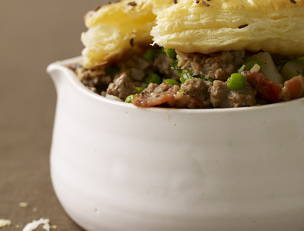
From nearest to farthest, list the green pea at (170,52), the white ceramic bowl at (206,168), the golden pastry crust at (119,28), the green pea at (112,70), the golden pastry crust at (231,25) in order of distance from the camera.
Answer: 1. the white ceramic bowl at (206,168)
2. the golden pastry crust at (231,25)
3. the green pea at (170,52)
4. the golden pastry crust at (119,28)
5. the green pea at (112,70)

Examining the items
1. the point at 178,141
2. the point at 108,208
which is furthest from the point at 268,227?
the point at 108,208

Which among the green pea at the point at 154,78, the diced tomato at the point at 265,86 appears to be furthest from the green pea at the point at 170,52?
the diced tomato at the point at 265,86

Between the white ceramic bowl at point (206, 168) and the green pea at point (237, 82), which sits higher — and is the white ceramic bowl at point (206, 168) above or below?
below

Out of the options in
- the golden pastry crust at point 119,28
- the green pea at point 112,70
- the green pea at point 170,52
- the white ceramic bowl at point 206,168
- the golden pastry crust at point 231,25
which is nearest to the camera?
the white ceramic bowl at point 206,168

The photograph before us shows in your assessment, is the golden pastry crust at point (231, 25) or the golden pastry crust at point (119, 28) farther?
the golden pastry crust at point (119, 28)

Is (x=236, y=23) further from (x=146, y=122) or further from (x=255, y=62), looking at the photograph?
(x=146, y=122)

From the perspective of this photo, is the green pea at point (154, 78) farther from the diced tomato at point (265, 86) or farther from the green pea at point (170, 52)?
the diced tomato at point (265, 86)

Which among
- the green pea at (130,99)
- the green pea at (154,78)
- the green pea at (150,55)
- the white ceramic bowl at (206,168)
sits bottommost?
the white ceramic bowl at (206,168)
